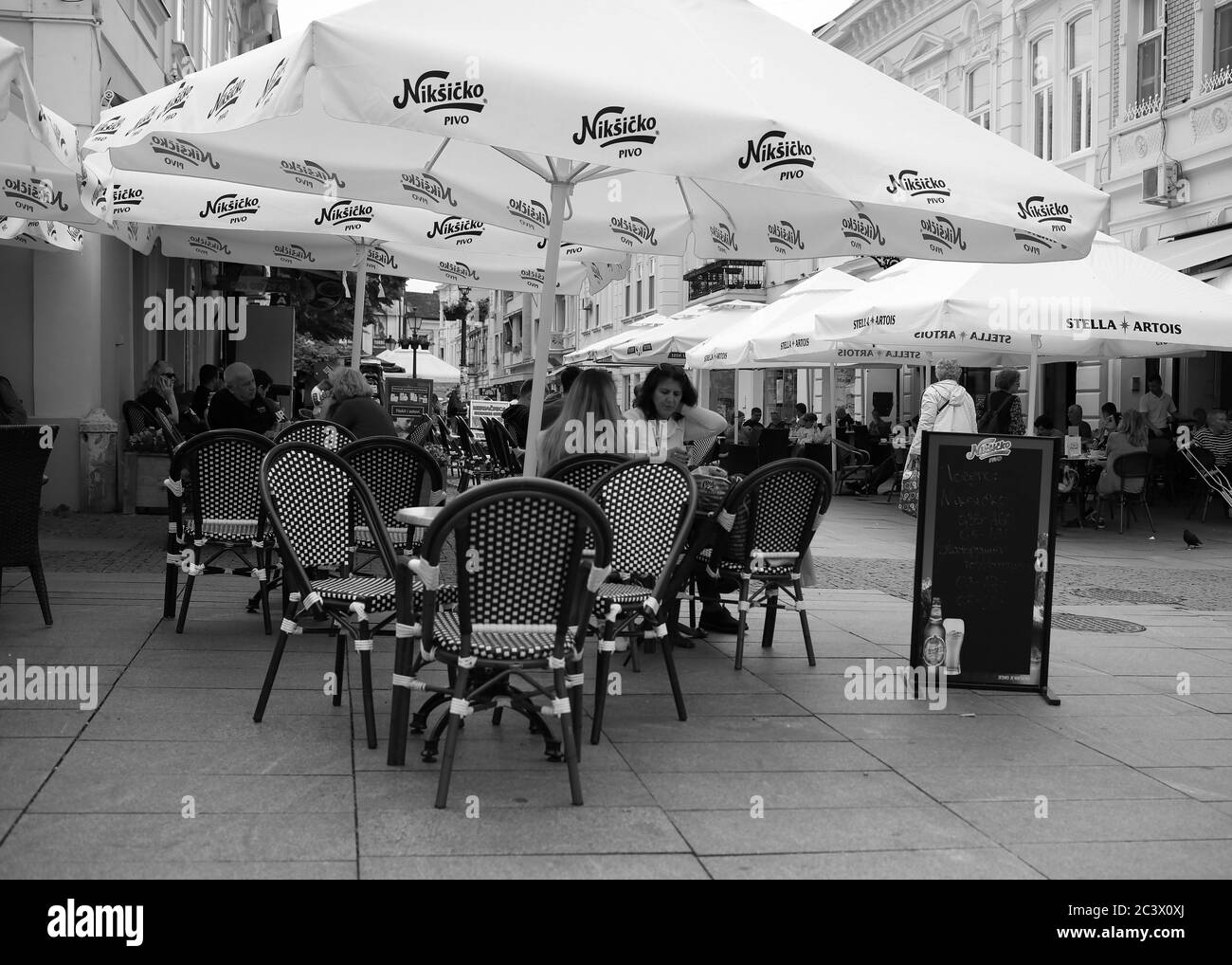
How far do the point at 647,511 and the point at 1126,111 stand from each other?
709 inches

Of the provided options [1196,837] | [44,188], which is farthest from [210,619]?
[1196,837]

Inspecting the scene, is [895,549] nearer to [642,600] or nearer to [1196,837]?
[642,600]

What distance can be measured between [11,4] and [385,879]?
12.1 meters

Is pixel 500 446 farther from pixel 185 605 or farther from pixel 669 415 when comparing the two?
pixel 185 605

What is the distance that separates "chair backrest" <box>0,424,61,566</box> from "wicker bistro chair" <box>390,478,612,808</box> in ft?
11.0

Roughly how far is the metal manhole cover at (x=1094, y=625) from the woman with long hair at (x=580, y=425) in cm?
379

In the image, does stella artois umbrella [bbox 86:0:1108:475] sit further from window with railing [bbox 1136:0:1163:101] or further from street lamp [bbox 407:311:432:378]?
street lamp [bbox 407:311:432:378]

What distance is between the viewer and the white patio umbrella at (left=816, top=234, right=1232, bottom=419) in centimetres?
1197

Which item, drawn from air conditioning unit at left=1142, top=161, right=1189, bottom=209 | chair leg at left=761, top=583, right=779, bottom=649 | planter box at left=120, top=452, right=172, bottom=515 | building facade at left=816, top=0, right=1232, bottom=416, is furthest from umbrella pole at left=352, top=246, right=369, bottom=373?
air conditioning unit at left=1142, top=161, right=1189, bottom=209

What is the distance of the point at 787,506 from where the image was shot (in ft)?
23.0

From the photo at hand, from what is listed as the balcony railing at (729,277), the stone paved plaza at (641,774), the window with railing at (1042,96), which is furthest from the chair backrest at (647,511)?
the balcony railing at (729,277)

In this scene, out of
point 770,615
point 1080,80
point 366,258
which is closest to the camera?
point 770,615

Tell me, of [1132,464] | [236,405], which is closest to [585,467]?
[236,405]

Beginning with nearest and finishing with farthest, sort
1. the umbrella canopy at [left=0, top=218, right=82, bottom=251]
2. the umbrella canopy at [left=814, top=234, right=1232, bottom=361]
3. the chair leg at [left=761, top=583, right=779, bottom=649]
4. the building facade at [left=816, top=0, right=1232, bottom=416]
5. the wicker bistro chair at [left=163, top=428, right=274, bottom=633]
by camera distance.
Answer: the wicker bistro chair at [left=163, top=428, right=274, bottom=633], the chair leg at [left=761, top=583, right=779, bottom=649], the umbrella canopy at [left=0, top=218, right=82, bottom=251], the umbrella canopy at [left=814, top=234, right=1232, bottom=361], the building facade at [left=816, top=0, right=1232, bottom=416]
